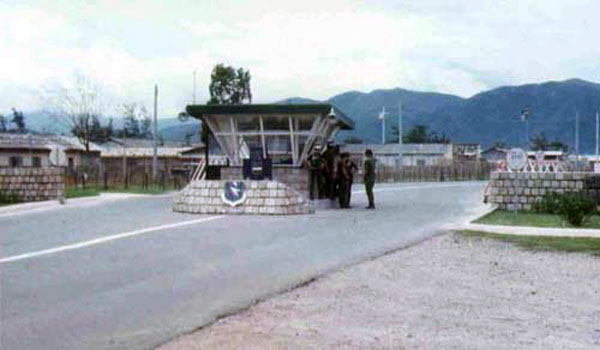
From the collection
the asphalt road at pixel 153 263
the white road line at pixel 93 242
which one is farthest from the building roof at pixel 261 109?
the white road line at pixel 93 242

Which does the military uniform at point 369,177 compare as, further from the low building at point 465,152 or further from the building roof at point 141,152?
the low building at point 465,152

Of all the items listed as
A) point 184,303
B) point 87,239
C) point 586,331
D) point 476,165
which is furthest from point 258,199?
point 476,165

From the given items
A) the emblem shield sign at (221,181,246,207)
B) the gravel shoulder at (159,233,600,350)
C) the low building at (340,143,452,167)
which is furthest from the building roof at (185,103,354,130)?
the low building at (340,143,452,167)

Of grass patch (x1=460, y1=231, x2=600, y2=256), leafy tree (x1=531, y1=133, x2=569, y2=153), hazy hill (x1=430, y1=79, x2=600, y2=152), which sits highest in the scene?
hazy hill (x1=430, y1=79, x2=600, y2=152)

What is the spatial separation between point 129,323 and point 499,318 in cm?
380

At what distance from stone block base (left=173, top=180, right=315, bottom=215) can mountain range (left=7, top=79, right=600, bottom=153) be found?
354ft

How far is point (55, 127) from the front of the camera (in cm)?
8125

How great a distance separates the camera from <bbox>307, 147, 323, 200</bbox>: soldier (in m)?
25.6

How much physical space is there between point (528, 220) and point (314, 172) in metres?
7.13

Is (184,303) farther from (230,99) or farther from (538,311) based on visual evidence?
(230,99)

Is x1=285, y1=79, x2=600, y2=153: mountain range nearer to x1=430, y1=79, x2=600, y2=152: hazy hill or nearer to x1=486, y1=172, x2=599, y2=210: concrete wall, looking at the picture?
x1=430, y1=79, x2=600, y2=152: hazy hill

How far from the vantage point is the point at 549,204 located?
2416cm

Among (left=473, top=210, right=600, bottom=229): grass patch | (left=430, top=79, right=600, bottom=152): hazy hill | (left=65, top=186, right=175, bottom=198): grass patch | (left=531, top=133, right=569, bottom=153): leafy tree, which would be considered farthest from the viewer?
(left=430, top=79, right=600, bottom=152): hazy hill

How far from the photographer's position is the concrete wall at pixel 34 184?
1154 inches
